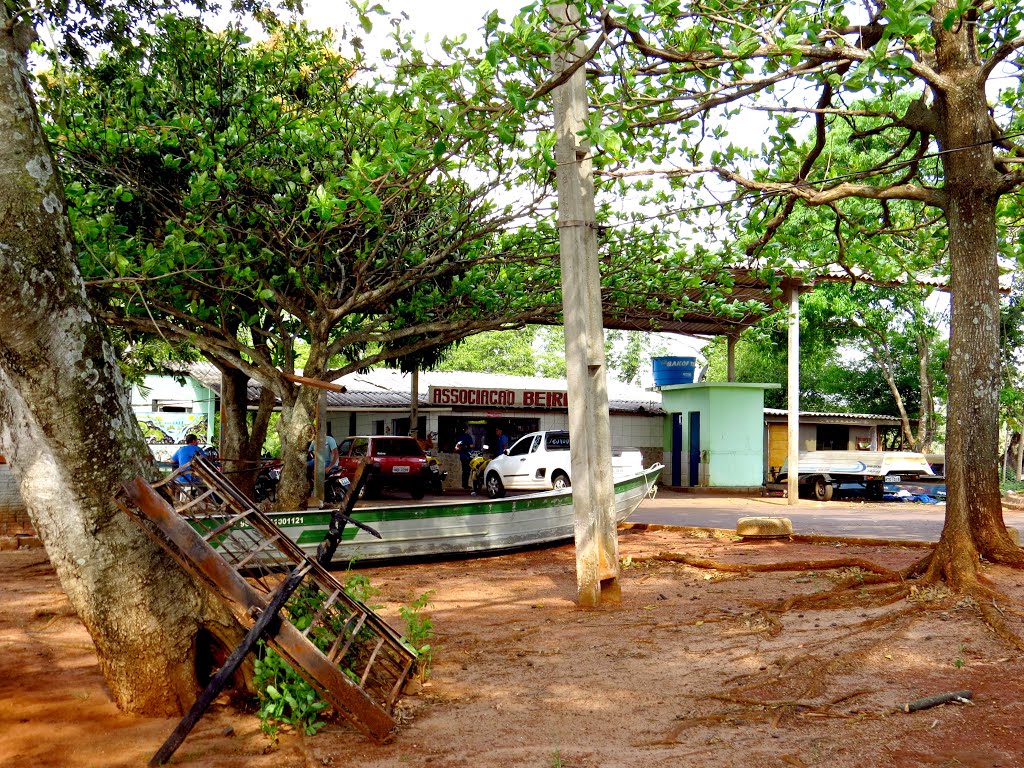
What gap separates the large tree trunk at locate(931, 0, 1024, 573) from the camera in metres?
8.05

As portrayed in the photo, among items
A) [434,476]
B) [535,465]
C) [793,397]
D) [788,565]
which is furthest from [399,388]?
[788,565]

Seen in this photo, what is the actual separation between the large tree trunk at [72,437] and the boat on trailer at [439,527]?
4661 millimetres

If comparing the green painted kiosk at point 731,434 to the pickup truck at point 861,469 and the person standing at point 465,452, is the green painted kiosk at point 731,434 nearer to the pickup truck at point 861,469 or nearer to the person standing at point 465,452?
the pickup truck at point 861,469

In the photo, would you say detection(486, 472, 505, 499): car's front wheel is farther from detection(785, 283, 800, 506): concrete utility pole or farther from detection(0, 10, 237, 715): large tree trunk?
detection(0, 10, 237, 715): large tree trunk

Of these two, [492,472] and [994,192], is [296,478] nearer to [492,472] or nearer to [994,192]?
[492,472]

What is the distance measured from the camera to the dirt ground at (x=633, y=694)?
463 centimetres

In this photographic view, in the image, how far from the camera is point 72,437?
4.92 metres

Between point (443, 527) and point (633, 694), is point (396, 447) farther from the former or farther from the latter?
point (633, 694)

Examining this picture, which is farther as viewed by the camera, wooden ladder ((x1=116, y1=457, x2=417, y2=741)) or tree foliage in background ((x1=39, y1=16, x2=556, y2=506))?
tree foliage in background ((x1=39, y1=16, x2=556, y2=506))

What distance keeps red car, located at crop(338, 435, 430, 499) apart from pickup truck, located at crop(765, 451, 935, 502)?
393 inches

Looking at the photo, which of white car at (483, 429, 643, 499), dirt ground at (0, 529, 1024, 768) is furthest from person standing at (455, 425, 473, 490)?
dirt ground at (0, 529, 1024, 768)

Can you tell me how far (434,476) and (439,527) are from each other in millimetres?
9926

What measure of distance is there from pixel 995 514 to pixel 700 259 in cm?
640

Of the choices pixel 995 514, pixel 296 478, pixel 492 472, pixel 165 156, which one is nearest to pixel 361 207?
pixel 165 156
